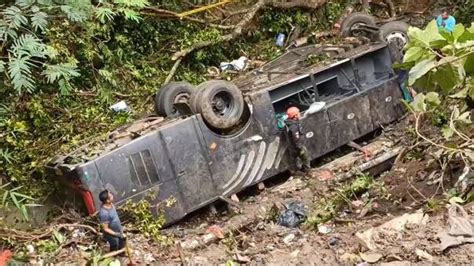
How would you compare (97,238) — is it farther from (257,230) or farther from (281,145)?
(281,145)

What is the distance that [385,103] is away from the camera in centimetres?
884

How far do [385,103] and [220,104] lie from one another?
9.17ft

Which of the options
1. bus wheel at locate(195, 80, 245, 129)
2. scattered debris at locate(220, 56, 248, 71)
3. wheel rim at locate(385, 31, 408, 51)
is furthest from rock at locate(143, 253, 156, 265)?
wheel rim at locate(385, 31, 408, 51)

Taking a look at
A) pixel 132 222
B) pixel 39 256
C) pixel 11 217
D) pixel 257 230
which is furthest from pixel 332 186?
pixel 11 217

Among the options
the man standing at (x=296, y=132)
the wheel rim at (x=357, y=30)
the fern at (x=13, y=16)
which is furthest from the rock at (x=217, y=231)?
the wheel rim at (x=357, y=30)

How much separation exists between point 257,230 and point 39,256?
2.51 m

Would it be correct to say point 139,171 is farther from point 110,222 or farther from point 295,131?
point 295,131

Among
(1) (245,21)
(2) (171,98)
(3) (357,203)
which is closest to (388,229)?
(3) (357,203)

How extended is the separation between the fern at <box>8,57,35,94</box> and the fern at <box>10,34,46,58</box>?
0.09 m

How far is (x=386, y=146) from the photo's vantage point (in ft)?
28.2

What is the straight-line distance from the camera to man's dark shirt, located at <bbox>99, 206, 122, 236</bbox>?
6152mm

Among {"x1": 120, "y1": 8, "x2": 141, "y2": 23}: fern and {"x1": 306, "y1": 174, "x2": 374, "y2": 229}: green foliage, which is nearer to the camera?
{"x1": 306, "y1": 174, "x2": 374, "y2": 229}: green foliage

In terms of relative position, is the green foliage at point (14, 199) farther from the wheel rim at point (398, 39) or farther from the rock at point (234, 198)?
the wheel rim at point (398, 39)

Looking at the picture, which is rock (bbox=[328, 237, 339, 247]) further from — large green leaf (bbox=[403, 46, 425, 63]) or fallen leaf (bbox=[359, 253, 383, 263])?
large green leaf (bbox=[403, 46, 425, 63])
